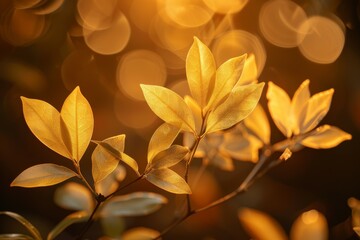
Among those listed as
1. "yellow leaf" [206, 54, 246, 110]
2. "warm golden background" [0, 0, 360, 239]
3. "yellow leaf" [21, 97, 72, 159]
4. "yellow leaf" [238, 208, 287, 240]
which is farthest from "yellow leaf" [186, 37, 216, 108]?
"warm golden background" [0, 0, 360, 239]

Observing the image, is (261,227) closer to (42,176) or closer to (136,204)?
(136,204)

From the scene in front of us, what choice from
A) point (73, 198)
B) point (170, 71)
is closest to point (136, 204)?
point (73, 198)

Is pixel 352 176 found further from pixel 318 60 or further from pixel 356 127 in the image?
pixel 318 60

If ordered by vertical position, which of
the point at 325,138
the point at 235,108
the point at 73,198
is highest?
the point at 235,108

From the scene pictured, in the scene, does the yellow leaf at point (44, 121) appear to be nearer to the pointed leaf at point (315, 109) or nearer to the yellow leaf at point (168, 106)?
the yellow leaf at point (168, 106)

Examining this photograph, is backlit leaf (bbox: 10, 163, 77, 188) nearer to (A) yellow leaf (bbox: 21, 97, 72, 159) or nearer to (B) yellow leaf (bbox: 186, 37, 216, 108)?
(A) yellow leaf (bbox: 21, 97, 72, 159)

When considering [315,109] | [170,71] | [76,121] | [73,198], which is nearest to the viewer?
[76,121]

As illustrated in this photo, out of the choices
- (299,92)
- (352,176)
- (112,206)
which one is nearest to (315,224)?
(299,92)
